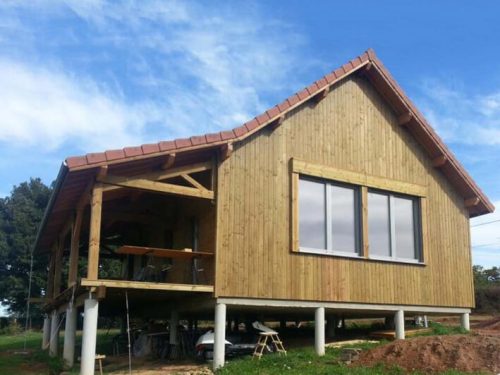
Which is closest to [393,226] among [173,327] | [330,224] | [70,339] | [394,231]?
[394,231]

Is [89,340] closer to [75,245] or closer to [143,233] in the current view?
[75,245]

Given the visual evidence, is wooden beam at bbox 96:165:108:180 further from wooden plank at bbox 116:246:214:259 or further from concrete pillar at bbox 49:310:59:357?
concrete pillar at bbox 49:310:59:357

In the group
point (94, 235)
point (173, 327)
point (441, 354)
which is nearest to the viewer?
point (94, 235)

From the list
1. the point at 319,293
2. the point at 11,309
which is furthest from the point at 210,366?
the point at 11,309

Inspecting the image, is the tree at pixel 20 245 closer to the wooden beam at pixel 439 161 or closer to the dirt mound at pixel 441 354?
the wooden beam at pixel 439 161

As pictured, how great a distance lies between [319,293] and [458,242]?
17.7 feet

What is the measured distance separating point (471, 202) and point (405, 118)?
3.32m

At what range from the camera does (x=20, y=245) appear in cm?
4575

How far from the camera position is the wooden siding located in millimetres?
13883

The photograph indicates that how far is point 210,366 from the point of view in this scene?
44.2 ft

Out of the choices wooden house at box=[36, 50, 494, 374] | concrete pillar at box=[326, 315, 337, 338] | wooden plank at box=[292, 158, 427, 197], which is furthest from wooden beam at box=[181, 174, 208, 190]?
concrete pillar at box=[326, 315, 337, 338]

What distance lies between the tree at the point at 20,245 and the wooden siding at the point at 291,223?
33.1m

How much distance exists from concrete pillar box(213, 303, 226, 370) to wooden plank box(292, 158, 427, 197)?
12.5ft

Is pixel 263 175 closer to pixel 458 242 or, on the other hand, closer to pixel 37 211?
pixel 458 242
